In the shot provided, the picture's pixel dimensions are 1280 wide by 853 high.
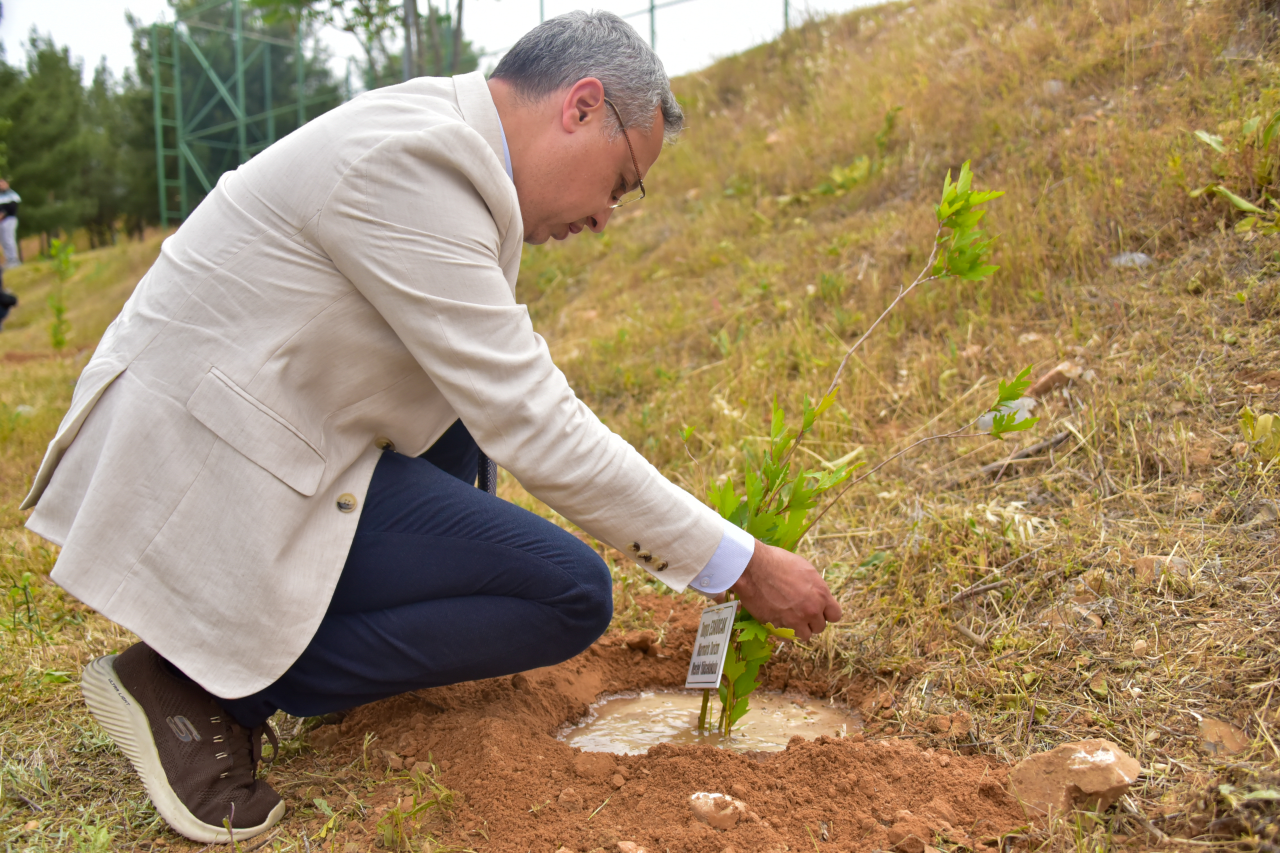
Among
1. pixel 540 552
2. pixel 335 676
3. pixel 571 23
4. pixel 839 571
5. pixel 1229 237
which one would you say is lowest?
pixel 839 571

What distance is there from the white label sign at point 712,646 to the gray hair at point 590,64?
1.07 metres

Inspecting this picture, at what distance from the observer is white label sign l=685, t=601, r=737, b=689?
188 cm

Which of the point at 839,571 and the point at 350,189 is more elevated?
the point at 350,189

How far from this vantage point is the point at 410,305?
1.56 meters

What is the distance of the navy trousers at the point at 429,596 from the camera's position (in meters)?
1.82

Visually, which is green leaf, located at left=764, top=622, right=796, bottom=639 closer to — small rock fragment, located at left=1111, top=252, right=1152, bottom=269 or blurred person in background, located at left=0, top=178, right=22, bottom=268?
small rock fragment, located at left=1111, top=252, right=1152, bottom=269

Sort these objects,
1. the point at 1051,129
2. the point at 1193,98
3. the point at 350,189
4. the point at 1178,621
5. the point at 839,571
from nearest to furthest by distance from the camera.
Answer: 1. the point at 350,189
2. the point at 1178,621
3. the point at 839,571
4. the point at 1193,98
5. the point at 1051,129

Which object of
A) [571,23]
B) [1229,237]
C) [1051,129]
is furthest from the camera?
[1051,129]

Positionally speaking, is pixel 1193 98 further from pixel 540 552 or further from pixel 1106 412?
pixel 540 552

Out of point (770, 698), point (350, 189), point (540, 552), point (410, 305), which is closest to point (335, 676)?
point (540, 552)

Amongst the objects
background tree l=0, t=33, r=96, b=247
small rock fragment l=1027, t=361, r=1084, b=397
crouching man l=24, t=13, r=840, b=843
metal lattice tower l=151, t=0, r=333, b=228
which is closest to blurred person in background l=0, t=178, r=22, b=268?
metal lattice tower l=151, t=0, r=333, b=228

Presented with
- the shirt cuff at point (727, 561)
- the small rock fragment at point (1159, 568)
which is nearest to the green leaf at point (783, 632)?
the shirt cuff at point (727, 561)

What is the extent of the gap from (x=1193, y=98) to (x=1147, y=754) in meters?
3.44

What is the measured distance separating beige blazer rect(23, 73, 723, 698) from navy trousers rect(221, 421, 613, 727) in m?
0.15
